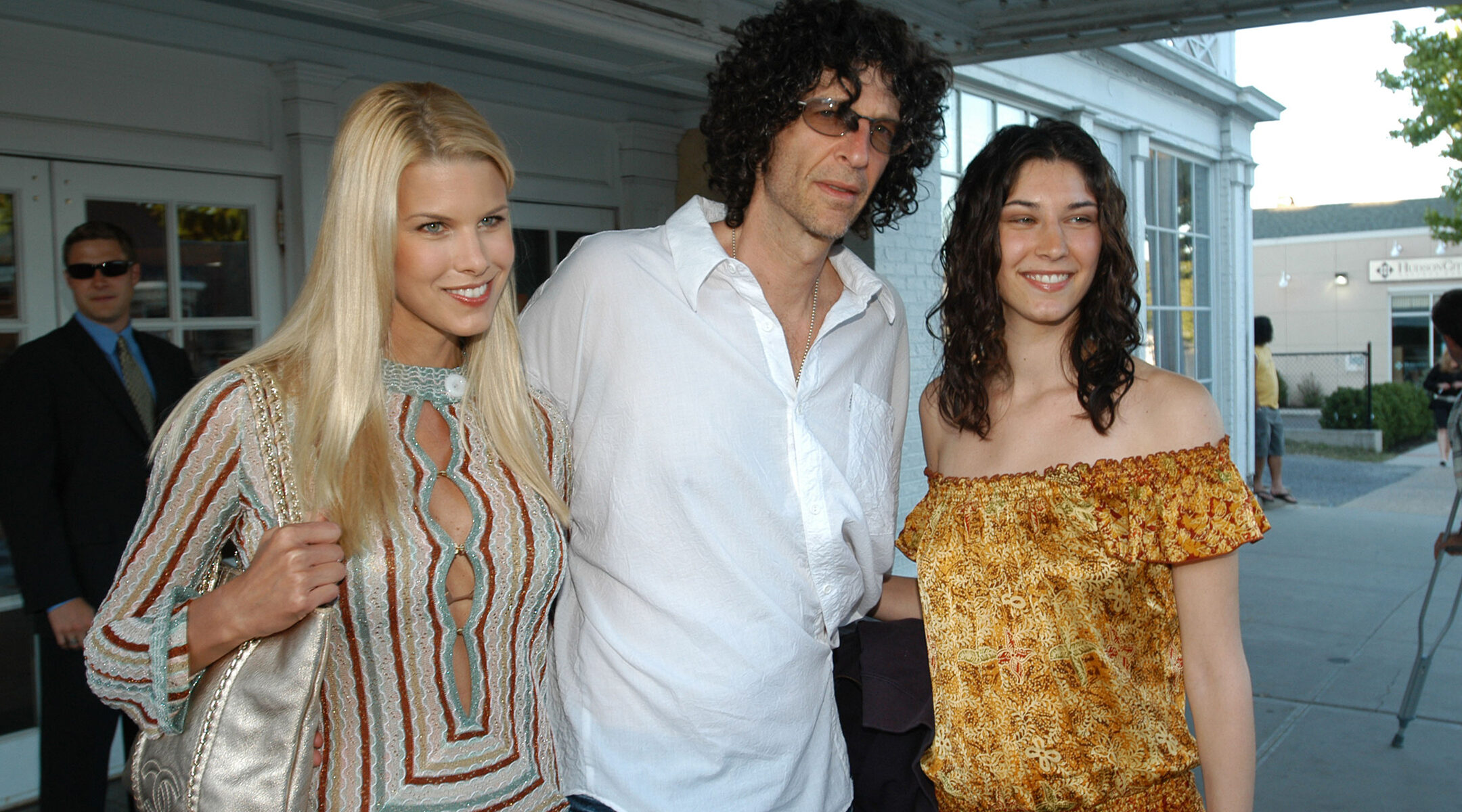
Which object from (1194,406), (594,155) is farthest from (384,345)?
(594,155)

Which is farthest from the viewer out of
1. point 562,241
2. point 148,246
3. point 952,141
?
point 952,141

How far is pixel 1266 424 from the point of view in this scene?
11562mm

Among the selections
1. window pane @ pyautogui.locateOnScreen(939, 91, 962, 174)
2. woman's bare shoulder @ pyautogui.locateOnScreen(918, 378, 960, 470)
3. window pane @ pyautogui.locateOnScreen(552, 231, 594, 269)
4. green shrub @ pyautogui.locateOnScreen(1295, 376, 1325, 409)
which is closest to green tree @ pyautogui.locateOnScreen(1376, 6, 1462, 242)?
green shrub @ pyautogui.locateOnScreen(1295, 376, 1325, 409)

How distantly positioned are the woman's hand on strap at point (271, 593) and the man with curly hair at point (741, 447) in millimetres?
592

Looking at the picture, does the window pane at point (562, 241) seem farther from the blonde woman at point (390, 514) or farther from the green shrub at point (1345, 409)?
the green shrub at point (1345, 409)

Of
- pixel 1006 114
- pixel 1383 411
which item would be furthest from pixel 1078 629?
pixel 1383 411

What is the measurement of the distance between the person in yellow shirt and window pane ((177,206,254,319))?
10022 mm

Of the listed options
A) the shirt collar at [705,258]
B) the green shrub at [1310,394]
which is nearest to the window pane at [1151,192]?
the shirt collar at [705,258]

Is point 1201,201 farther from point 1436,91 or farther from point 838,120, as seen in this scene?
point 838,120

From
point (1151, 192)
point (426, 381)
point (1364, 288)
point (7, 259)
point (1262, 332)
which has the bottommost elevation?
point (426, 381)

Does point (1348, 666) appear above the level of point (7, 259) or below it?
below

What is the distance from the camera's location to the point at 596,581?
1.93m

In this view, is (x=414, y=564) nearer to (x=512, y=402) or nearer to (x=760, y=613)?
(x=512, y=402)

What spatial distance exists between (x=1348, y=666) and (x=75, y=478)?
6106 millimetres
